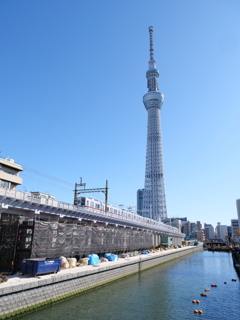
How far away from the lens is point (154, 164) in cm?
16600

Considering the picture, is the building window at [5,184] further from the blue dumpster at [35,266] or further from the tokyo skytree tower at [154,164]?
the tokyo skytree tower at [154,164]

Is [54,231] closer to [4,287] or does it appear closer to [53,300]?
[53,300]

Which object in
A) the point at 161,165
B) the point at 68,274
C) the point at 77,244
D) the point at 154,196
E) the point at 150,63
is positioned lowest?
the point at 68,274

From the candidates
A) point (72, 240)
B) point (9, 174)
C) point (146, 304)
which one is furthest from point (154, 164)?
point (146, 304)

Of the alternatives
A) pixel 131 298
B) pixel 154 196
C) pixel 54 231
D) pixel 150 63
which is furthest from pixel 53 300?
pixel 150 63

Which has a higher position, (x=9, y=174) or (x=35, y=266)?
(x=9, y=174)

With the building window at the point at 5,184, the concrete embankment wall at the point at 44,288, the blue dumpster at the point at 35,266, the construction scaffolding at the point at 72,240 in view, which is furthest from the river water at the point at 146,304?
the building window at the point at 5,184

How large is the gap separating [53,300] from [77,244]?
1225 cm

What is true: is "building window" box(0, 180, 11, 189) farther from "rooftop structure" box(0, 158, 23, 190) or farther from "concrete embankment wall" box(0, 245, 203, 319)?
"concrete embankment wall" box(0, 245, 203, 319)

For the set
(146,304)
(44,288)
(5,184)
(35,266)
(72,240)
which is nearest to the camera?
(44,288)

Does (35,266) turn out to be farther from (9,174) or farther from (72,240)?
(9,174)

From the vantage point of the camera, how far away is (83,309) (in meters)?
17.9

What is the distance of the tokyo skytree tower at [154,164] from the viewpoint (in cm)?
15988

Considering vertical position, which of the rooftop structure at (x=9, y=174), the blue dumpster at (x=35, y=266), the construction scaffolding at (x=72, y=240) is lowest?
the blue dumpster at (x=35, y=266)
